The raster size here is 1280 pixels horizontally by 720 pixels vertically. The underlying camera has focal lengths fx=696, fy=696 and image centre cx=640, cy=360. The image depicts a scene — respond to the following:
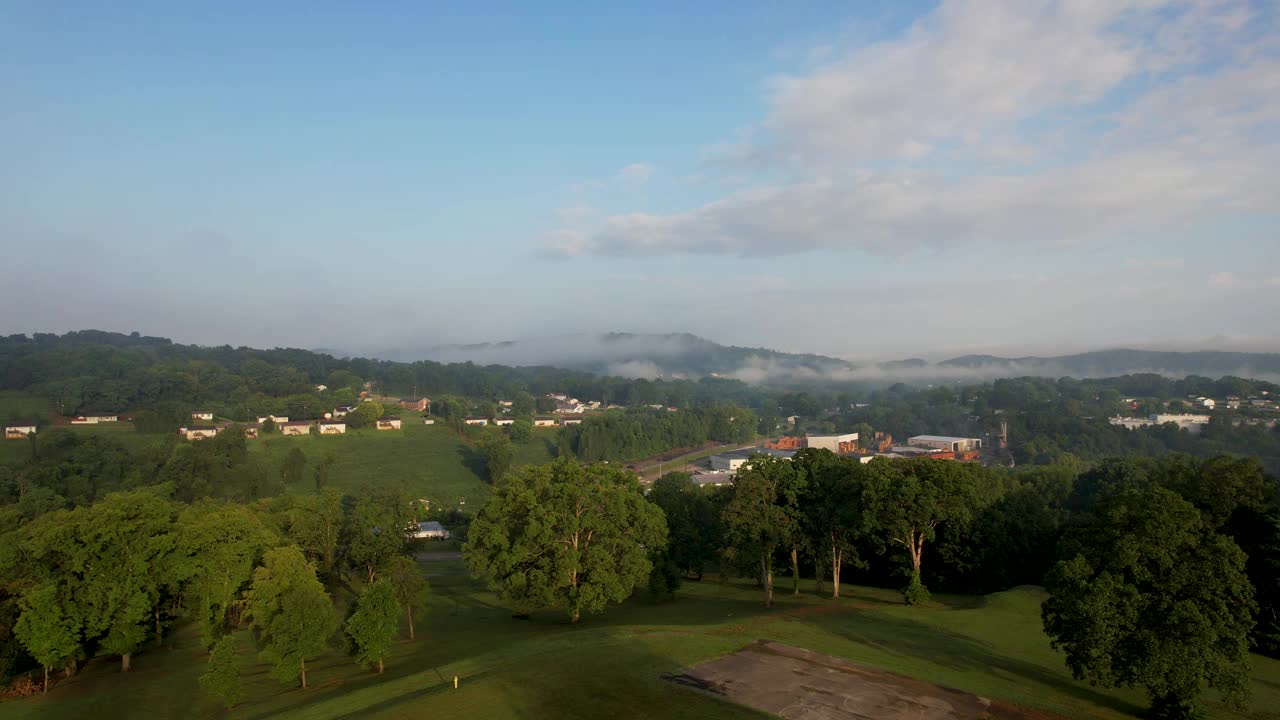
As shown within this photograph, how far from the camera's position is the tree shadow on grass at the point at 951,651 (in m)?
21.3

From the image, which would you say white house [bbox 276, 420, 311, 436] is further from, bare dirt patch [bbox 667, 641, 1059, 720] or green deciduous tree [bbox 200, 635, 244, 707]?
bare dirt patch [bbox 667, 641, 1059, 720]

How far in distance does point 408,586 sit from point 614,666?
15585 mm

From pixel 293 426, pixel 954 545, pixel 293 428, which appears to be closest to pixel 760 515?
pixel 954 545

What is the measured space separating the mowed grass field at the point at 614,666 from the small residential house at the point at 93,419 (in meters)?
106

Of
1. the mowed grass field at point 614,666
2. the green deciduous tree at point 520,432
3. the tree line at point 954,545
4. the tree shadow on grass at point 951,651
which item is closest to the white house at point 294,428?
the green deciduous tree at point 520,432

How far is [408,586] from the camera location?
33281 mm

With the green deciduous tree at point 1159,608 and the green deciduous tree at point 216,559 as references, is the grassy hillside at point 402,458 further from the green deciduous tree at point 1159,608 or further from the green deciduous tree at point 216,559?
the green deciduous tree at point 1159,608

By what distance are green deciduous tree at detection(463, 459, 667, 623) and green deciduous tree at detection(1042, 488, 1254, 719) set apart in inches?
783

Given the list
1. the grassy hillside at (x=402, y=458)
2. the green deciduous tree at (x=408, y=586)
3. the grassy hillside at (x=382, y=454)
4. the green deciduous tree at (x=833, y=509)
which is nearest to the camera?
the green deciduous tree at (x=408, y=586)

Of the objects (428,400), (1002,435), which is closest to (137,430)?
(428,400)

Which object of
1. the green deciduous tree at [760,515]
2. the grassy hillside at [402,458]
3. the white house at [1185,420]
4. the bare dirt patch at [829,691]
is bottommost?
the white house at [1185,420]

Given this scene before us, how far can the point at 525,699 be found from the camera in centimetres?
1927

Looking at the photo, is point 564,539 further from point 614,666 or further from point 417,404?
point 417,404

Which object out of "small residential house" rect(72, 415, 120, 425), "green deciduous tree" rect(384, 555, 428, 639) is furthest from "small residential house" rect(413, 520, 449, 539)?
"small residential house" rect(72, 415, 120, 425)
